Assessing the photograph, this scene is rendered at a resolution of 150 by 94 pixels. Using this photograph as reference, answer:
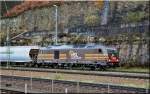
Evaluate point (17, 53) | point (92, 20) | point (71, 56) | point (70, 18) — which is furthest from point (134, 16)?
point (17, 53)

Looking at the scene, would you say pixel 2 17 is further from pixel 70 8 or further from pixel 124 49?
pixel 124 49

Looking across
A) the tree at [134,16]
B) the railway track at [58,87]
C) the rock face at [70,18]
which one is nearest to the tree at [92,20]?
the rock face at [70,18]

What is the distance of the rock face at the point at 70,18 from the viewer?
5494cm

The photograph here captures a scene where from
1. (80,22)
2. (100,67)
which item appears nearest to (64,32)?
(80,22)

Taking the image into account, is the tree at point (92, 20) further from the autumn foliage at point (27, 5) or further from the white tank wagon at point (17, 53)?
the autumn foliage at point (27, 5)

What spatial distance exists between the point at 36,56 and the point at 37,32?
12996 mm

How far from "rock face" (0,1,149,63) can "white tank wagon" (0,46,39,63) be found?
19.6 feet

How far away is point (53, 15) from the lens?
76812 millimetres

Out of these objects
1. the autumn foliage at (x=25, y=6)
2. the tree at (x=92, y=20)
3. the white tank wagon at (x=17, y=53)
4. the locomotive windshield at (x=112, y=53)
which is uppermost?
the autumn foliage at (x=25, y=6)

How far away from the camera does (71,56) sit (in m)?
56.3

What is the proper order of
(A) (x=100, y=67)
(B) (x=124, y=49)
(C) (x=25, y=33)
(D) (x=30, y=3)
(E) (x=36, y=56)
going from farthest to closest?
(D) (x=30, y=3) → (C) (x=25, y=33) → (E) (x=36, y=56) → (B) (x=124, y=49) → (A) (x=100, y=67)

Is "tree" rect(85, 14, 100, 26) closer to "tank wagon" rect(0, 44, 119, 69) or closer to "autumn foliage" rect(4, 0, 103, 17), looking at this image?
"tank wagon" rect(0, 44, 119, 69)

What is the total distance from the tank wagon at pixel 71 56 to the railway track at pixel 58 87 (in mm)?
16714

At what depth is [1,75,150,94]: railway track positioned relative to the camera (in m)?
27.4
